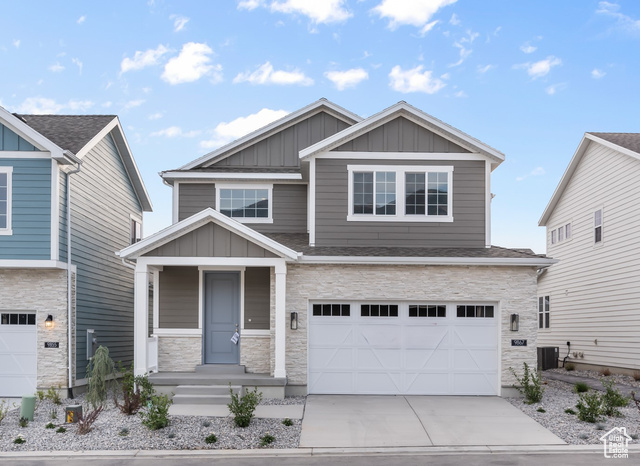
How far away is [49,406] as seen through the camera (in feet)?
46.2

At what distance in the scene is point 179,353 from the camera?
15.5 m

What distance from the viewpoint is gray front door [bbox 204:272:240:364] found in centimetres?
1568

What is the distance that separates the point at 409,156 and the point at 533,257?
3.82 metres

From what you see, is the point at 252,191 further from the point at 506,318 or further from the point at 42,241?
the point at 506,318

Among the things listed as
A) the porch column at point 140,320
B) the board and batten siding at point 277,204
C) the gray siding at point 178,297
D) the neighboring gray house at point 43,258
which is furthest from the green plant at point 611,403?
the neighboring gray house at point 43,258

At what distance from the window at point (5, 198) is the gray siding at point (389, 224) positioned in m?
7.16

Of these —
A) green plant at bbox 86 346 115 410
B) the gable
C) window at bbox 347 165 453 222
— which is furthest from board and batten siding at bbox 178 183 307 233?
green plant at bbox 86 346 115 410

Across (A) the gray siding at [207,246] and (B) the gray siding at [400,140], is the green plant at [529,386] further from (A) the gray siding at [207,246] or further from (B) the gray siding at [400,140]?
(A) the gray siding at [207,246]

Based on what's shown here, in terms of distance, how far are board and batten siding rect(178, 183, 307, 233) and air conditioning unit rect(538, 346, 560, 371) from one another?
973 centimetres

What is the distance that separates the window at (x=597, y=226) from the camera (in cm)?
2058

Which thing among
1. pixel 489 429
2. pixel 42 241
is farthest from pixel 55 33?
pixel 489 429

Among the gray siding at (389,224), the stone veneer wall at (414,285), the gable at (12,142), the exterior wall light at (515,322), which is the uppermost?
the gable at (12,142)

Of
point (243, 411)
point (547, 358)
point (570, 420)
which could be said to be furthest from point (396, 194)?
point (547, 358)

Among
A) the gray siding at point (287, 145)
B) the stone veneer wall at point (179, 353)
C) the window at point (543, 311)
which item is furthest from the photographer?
the window at point (543, 311)
